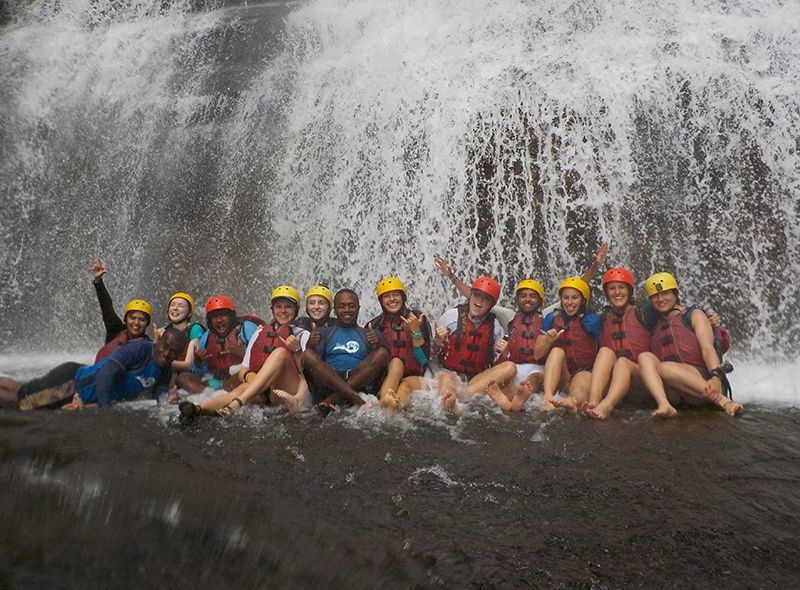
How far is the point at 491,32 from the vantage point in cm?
1016

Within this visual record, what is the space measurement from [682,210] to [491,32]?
455cm

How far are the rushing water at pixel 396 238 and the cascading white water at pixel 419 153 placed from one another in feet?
0.14

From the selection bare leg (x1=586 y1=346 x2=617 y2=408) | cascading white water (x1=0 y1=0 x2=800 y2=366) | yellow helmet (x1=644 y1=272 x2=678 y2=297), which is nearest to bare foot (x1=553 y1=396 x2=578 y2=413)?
bare leg (x1=586 y1=346 x2=617 y2=408)

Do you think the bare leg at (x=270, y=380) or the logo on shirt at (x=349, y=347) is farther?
the logo on shirt at (x=349, y=347)

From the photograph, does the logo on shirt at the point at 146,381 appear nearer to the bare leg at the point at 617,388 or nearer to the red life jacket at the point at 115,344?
the red life jacket at the point at 115,344

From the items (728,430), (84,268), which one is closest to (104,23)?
(84,268)

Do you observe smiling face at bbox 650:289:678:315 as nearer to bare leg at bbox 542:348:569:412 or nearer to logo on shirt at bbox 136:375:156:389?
bare leg at bbox 542:348:569:412

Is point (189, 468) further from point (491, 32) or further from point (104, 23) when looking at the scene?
point (104, 23)

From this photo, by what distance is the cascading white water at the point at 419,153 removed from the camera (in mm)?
7711

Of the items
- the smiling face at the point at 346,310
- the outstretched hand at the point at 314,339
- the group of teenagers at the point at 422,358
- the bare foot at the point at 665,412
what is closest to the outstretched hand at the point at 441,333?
the group of teenagers at the point at 422,358

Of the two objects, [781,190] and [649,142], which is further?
[649,142]

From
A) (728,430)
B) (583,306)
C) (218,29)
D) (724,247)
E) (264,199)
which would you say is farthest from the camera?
(218,29)

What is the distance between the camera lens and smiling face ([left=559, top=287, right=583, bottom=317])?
567 centimetres

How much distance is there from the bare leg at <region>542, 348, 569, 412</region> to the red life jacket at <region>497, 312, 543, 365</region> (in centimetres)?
23
